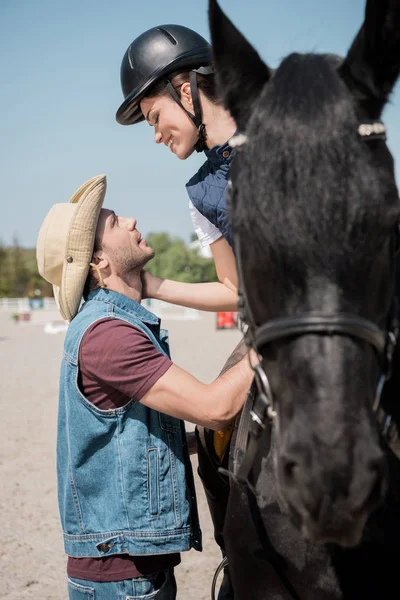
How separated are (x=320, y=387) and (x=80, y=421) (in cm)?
184

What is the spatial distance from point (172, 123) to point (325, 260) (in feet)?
7.28

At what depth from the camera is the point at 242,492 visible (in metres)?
2.61

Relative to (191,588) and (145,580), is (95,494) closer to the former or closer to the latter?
(145,580)

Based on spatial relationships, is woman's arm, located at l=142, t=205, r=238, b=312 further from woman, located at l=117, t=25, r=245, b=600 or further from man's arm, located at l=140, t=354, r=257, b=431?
man's arm, located at l=140, t=354, r=257, b=431

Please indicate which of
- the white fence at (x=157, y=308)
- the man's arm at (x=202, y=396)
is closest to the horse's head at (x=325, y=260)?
the man's arm at (x=202, y=396)

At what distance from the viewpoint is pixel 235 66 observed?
7.00 feet

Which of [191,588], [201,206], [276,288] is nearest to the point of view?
[276,288]

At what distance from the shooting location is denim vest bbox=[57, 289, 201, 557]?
10.6 feet

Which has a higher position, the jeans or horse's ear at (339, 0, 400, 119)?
horse's ear at (339, 0, 400, 119)

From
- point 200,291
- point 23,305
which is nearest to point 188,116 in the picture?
point 200,291

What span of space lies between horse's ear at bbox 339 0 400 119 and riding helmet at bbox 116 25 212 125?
1.90m

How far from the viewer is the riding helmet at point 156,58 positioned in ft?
12.5

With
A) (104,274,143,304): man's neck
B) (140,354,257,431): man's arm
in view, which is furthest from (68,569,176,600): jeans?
(104,274,143,304): man's neck

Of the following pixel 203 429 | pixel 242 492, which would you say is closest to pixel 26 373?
pixel 203 429
